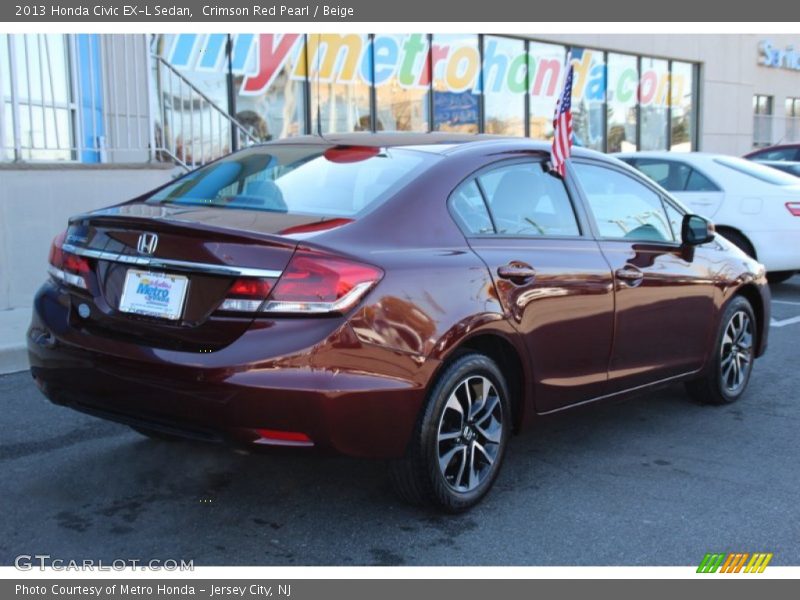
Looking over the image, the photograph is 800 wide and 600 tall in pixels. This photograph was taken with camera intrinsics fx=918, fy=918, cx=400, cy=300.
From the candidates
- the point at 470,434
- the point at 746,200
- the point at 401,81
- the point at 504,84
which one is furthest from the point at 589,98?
the point at 470,434

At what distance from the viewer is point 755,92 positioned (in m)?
23.5

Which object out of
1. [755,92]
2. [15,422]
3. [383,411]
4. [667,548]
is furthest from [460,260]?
[755,92]

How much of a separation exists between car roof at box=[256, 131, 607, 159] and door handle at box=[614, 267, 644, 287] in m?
0.65

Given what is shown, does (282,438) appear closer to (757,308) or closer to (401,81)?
(757,308)

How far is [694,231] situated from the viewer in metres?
5.18

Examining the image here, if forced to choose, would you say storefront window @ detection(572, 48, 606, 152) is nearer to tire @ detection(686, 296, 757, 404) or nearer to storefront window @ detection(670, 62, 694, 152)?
storefront window @ detection(670, 62, 694, 152)

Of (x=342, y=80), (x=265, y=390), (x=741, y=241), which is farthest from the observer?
(x=342, y=80)

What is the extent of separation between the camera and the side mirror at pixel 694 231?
5.16m

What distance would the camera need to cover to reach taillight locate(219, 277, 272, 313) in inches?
128

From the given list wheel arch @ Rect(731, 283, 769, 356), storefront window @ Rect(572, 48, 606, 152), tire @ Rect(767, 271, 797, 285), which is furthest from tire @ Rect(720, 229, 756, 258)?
storefront window @ Rect(572, 48, 606, 152)

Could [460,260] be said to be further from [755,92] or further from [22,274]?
[755,92]

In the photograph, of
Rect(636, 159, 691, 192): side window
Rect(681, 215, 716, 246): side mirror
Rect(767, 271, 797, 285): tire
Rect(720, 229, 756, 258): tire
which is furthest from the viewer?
Rect(767, 271, 797, 285): tire

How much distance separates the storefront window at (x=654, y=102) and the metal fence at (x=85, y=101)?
12.8 metres

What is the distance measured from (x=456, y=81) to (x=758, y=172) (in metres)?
7.14
